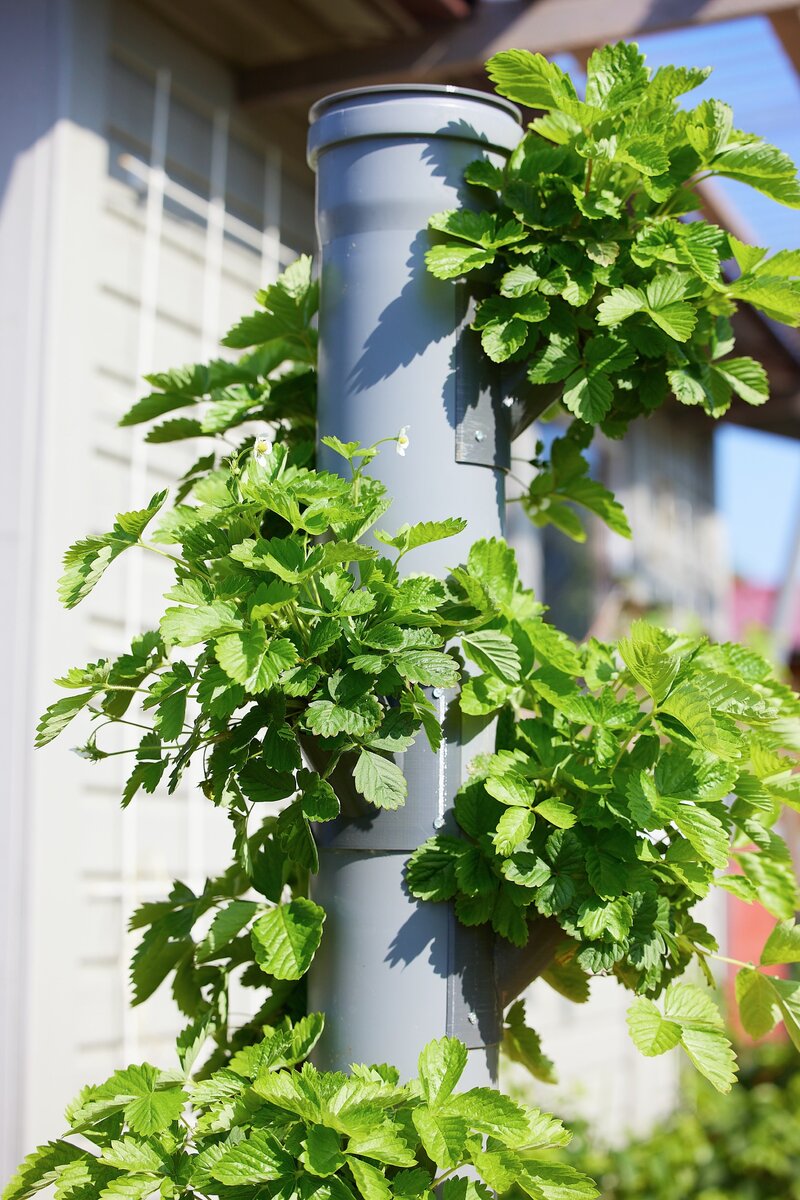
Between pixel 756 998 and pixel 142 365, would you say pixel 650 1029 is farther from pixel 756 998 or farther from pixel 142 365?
pixel 142 365

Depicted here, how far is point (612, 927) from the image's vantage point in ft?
2.97

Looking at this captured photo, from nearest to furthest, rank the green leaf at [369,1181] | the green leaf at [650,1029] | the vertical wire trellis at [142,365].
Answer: the green leaf at [369,1181] → the green leaf at [650,1029] → the vertical wire trellis at [142,365]

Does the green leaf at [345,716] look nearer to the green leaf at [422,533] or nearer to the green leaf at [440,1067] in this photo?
the green leaf at [422,533]

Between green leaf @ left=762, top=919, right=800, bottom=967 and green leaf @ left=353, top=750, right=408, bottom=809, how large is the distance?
14.1 inches

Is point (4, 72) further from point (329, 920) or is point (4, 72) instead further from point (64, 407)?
point (329, 920)

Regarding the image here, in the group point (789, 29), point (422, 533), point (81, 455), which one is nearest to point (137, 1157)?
point (422, 533)

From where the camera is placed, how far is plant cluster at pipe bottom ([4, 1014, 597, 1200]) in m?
0.83

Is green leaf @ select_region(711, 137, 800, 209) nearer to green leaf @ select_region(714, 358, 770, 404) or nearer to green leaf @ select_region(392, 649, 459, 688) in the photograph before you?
green leaf @ select_region(714, 358, 770, 404)

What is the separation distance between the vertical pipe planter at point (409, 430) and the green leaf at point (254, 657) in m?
0.19

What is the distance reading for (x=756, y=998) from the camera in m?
1.04

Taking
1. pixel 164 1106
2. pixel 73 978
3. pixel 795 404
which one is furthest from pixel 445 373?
pixel 795 404

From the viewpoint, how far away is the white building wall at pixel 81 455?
2414 millimetres

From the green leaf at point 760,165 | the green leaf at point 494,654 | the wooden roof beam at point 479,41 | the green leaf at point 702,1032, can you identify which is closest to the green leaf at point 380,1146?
the green leaf at point 702,1032

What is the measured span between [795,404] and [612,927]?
561cm
